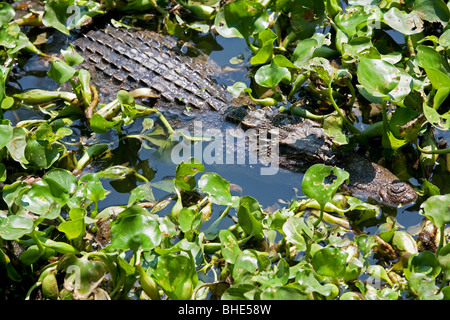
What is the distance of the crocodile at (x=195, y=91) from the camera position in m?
3.33

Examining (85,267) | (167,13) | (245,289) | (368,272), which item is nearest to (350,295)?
(368,272)

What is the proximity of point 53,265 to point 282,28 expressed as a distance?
2.70 m

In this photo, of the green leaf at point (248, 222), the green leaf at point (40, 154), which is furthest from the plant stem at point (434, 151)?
the green leaf at point (40, 154)

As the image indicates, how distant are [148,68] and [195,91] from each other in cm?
44

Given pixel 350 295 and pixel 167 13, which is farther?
pixel 167 13

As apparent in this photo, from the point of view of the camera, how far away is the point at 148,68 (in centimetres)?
416

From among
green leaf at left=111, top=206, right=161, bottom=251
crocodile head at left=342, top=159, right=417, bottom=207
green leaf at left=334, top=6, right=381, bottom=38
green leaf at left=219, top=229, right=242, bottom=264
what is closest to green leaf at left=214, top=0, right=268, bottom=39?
green leaf at left=334, top=6, right=381, bottom=38

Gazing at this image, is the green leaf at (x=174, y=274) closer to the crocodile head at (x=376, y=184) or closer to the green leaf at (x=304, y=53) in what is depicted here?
the crocodile head at (x=376, y=184)

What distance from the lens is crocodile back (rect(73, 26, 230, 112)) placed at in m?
4.05

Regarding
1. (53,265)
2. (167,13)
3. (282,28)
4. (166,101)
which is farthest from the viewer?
(167,13)

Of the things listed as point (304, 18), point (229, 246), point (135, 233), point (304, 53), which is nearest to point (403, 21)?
point (304, 53)

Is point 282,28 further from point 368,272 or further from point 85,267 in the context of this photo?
point 85,267

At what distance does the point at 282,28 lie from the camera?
4383mm

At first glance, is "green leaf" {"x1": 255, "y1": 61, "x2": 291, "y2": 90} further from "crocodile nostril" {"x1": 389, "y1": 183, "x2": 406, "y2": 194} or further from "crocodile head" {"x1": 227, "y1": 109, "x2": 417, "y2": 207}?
"crocodile nostril" {"x1": 389, "y1": 183, "x2": 406, "y2": 194}
